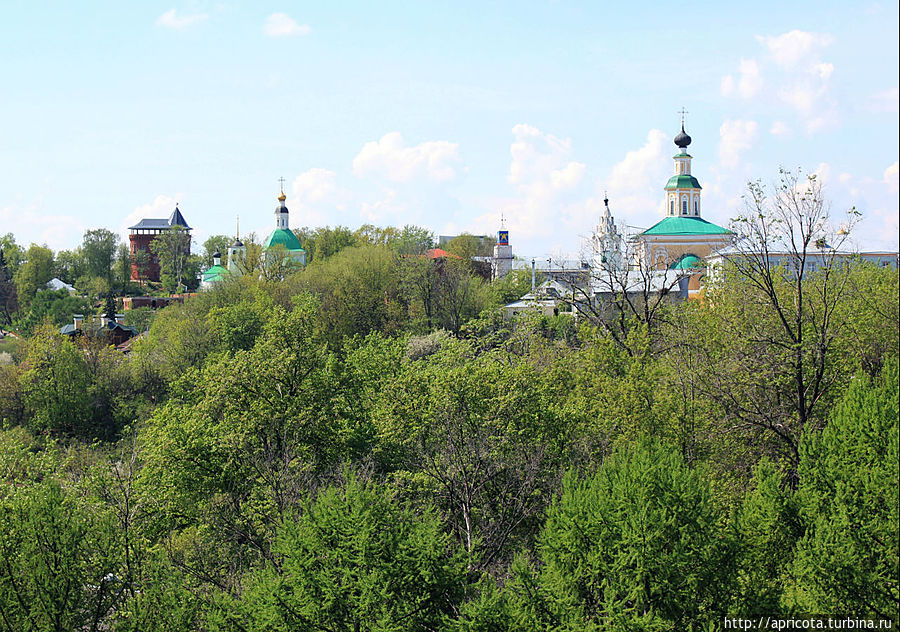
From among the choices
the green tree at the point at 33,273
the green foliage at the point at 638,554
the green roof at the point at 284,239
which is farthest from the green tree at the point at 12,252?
the green foliage at the point at 638,554

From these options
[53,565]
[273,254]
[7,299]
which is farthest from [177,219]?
[53,565]

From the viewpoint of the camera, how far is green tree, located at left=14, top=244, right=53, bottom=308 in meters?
92.6

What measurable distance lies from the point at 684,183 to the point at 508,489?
231 feet

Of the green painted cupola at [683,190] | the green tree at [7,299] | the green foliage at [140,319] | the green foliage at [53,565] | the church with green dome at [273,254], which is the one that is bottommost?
the green foliage at [53,565]

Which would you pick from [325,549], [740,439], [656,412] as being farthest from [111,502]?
[740,439]

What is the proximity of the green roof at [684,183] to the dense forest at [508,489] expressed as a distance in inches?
→ 2278

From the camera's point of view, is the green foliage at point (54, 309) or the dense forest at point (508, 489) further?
the green foliage at point (54, 309)

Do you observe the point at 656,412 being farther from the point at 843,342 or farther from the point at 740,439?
the point at 843,342

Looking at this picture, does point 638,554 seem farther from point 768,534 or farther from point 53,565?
point 53,565

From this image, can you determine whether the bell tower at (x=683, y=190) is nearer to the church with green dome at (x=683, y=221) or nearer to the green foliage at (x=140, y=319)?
the church with green dome at (x=683, y=221)

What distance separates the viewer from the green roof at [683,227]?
8175 cm

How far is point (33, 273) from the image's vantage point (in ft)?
311

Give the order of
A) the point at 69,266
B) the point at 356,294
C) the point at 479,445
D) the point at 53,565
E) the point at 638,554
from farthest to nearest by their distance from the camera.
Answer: the point at 69,266 → the point at 356,294 → the point at 479,445 → the point at 53,565 → the point at 638,554

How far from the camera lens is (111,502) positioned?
19750 mm
